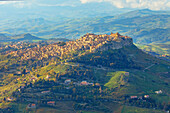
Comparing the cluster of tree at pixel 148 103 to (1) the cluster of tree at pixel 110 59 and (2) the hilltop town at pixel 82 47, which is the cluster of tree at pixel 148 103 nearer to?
(1) the cluster of tree at pixel 110 59

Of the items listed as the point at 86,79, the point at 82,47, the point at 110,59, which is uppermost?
the point at 82,47

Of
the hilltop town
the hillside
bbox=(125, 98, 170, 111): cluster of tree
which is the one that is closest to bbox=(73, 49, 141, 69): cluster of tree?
the hillside

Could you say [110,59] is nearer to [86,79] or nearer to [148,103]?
[86,79]

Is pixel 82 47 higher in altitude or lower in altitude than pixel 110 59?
higher

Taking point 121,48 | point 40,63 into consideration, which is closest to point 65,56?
point 40,63

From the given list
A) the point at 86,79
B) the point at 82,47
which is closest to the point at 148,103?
the point at 86,79

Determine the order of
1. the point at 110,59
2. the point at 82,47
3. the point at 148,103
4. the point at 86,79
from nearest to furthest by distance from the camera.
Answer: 1. the point at 148,103
2. the point at 86,79
3. the point at 110,59
4. the point at 82,47

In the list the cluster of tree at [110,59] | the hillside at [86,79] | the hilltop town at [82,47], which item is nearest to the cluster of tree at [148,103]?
the hillside at [86,79]

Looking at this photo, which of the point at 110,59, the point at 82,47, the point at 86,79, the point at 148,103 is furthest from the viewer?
the point at 82,47

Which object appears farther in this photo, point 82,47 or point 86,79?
point 82,47
